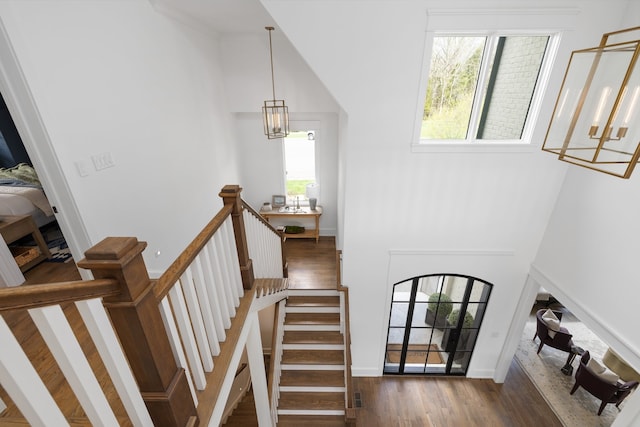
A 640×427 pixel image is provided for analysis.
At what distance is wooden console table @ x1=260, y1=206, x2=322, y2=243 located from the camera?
575 cm

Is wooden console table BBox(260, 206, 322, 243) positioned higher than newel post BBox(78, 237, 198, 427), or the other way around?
newel post BBox(78, 237, 198, 427)

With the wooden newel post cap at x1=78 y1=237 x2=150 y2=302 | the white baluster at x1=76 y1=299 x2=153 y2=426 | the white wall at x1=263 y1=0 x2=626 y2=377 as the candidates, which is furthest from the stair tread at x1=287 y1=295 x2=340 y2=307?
the wooden newel post cap at x1=78 y1=237 x2=150 y2=302

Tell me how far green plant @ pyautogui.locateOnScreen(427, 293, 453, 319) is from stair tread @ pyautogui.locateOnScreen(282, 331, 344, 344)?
145 centimetres

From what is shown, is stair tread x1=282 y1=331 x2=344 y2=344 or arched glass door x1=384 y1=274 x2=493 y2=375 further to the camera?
stair tread x1=282 y1=331 x2=344 y2=344

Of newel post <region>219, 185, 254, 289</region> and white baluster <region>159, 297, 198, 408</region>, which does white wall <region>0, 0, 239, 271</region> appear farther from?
white baluster <region>159, 297, 198, 408</region>

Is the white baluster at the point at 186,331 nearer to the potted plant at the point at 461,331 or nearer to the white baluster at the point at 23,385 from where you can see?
the white baluster at the point at 23,385

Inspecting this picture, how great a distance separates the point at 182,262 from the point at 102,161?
5.05 feet

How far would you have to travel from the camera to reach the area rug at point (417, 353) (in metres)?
4.65

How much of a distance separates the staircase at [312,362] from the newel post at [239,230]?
2293 mm

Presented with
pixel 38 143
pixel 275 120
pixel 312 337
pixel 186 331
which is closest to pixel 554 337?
pixel 312 337

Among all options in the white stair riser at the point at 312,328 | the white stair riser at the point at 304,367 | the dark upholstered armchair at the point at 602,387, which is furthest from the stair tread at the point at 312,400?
the dark upholstered armchair at the point at 602,387

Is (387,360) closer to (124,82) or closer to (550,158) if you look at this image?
(550,158)

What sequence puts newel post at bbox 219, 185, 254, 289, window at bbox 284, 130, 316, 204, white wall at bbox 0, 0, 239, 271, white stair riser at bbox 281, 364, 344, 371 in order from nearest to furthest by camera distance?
white wall at bbox 0, 0, 239, 271
newel post at bbox 219, 185, 254, 289
white stair riser at bbox 281, 364, 344, 371
window at bbox 284, 130, 316, 204

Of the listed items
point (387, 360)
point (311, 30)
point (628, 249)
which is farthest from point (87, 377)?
point (387, 360)
